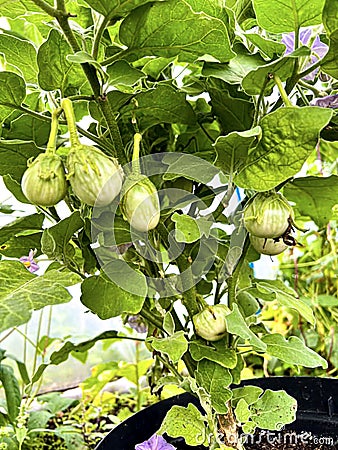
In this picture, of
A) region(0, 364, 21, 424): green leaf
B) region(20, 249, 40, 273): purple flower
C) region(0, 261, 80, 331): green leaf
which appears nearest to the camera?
region(0, 261, 80, 331): green leaf

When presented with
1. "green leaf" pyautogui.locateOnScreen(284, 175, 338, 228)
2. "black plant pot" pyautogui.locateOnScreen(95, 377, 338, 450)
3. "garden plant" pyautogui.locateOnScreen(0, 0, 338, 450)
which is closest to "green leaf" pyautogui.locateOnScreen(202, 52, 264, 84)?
"garden plant" pyautogui.locateOnScreen(0, 0, 338, 450)

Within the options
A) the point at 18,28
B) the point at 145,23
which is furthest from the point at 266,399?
the point at 18,28

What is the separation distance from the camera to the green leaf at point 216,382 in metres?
0.43

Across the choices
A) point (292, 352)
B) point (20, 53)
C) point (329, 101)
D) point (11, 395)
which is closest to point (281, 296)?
point (292, 352)

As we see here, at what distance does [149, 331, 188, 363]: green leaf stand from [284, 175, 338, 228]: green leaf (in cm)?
15

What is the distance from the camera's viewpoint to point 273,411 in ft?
1.53

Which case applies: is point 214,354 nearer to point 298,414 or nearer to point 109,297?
point 109,297

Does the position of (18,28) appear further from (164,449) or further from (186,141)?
(164,449)

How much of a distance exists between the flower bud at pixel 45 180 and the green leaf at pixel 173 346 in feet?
0.41

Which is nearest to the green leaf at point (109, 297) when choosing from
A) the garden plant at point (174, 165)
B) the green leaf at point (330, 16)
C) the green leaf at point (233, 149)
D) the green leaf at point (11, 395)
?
the garden plant at point (174, 165)

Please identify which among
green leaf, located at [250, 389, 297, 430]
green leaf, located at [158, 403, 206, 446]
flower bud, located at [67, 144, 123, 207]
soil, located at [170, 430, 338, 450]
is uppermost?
flower bud, located at [67, 144, 123, 207]

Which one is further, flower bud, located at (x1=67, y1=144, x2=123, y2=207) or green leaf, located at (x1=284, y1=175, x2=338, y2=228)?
green leaf, located at (x1=284, y1=175, x2=338, y2=228)

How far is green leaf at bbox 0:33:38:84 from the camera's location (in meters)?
0.40

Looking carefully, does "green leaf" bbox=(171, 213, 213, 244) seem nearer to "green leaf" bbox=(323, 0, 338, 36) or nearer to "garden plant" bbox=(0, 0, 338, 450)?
"garden plant" bbox=(0, 0, 338, 450)
